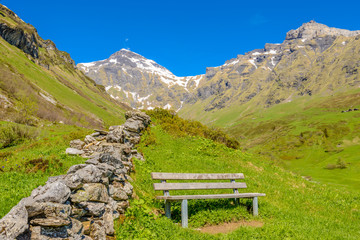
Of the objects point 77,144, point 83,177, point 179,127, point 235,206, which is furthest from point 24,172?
point 179,127

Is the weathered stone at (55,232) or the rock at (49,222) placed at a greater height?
the rock at (49,222)

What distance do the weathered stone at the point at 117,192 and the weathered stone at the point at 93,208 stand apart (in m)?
1.25

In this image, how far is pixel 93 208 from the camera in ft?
21.6

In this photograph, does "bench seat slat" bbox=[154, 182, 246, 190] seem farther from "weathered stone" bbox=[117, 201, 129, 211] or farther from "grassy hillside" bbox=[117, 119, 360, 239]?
"weathered stone" bbox=[117, 201, 129, 211]

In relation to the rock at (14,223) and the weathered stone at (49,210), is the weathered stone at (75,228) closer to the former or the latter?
the weathered stone at (49,210)

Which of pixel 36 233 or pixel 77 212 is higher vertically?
pixel 77 212

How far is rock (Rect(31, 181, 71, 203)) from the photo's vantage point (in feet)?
17.6

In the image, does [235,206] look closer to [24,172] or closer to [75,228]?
[75,228]

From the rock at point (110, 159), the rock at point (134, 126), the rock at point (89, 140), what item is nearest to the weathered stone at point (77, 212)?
the rock at point (110, 159)

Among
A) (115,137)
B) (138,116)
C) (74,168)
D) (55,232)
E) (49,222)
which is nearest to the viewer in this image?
(49,222)

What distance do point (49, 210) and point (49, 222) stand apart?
0.93ft

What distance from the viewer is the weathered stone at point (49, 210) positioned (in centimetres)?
488

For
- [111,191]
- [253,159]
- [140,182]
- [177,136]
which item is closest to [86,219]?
[111,191]

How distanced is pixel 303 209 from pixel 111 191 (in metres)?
11.1
